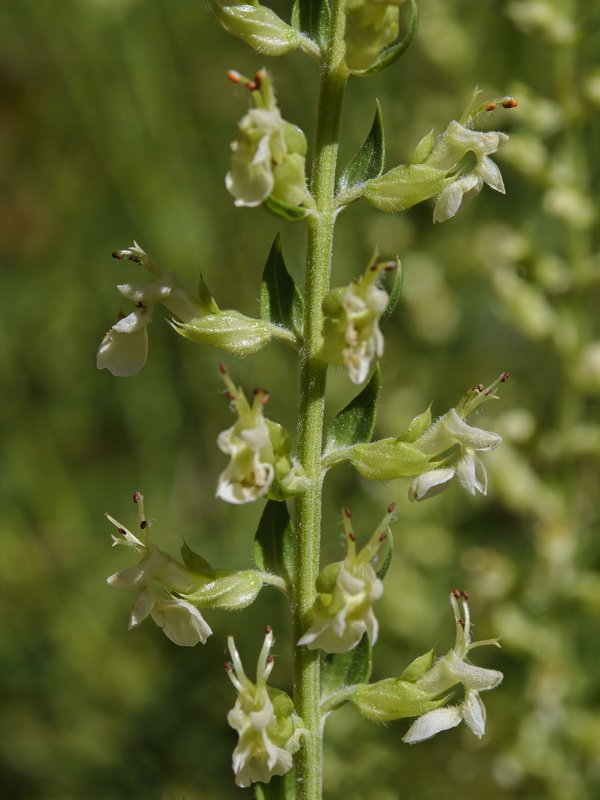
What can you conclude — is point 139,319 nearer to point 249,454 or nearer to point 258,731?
point 249,454

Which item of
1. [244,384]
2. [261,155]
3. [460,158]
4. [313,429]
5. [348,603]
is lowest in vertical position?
[244,384]

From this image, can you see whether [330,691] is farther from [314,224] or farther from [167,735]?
[167,735]

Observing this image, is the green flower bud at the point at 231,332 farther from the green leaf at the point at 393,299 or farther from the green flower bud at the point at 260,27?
the green flower bud at the point at 260,27

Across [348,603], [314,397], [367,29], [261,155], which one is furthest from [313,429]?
[367,29]

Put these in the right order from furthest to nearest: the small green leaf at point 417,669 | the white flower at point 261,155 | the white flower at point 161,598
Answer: the small green leaf at point 417,669, the white flower at point 161,598, the white flower at point 261,155

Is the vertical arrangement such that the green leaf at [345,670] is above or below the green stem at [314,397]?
below

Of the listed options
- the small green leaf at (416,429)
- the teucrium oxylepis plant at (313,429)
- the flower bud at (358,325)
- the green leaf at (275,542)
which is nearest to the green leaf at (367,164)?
the teucrium oxylepis plant at (313,429)

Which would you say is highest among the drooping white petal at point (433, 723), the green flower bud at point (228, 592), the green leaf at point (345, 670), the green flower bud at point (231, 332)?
the green flower bud at point (231, 332)

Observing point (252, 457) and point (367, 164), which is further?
point (367, 164)
